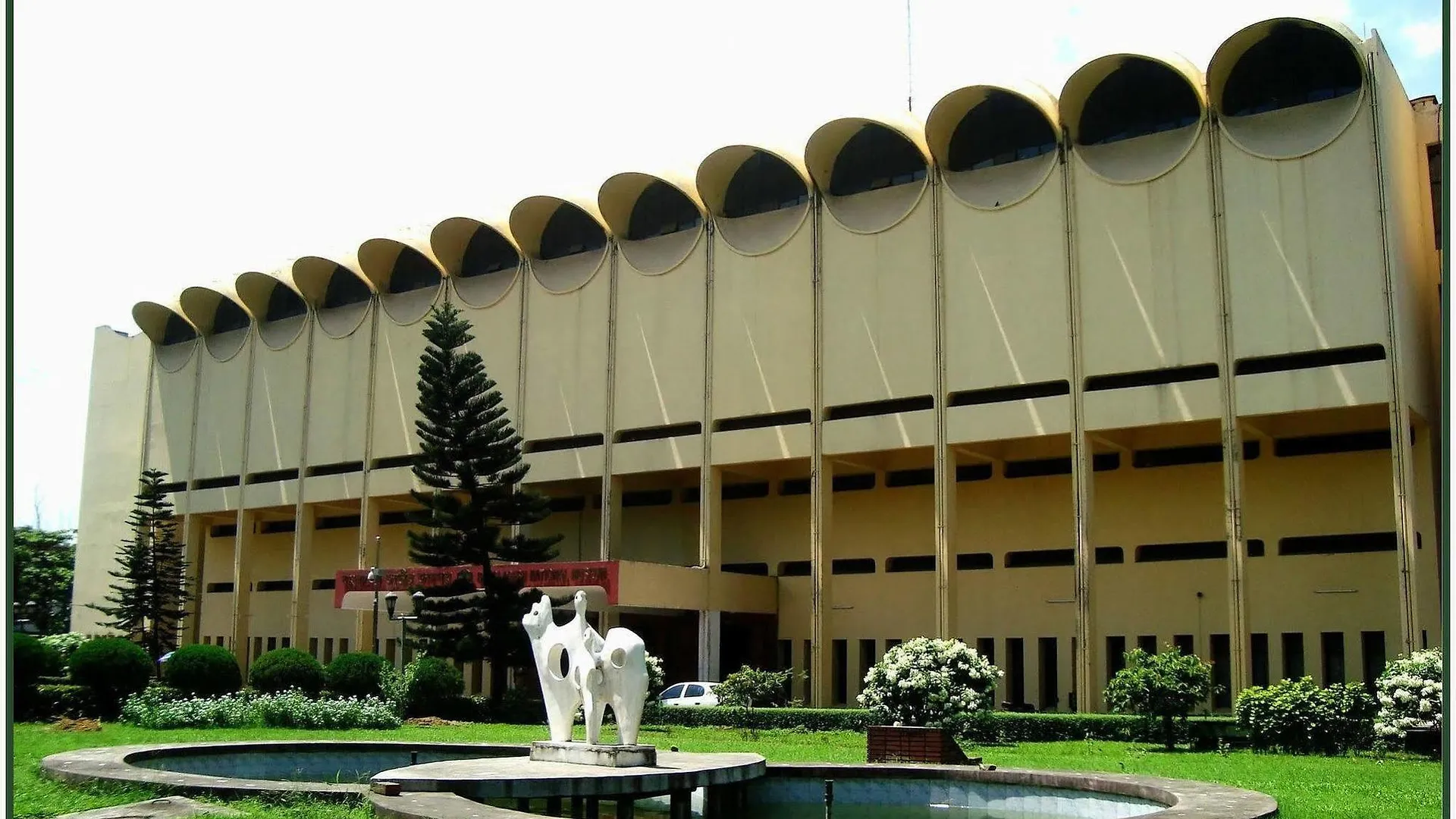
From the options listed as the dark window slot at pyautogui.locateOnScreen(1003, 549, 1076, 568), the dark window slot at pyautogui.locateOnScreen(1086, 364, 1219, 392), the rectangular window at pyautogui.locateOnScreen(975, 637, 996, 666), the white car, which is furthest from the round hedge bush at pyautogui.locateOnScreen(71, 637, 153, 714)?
the dark window slot at pyautogui.locateOnScreen(1086, 364, 1219, 392)

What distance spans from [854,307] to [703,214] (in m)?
4.72

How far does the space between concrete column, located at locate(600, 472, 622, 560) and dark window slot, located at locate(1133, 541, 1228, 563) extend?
11.7m

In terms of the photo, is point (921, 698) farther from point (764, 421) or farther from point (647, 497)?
point (647, 497)

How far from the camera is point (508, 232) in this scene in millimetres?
33281

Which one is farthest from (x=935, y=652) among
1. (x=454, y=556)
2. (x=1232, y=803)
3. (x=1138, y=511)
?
(x=454, y=556)

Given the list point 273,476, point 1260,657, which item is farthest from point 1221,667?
point 273,476

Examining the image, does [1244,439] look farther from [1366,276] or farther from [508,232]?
[508,232]

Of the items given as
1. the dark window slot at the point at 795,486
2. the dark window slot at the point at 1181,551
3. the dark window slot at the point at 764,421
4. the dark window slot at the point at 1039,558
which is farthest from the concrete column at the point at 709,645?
the dark window slot at the point at 1181,551

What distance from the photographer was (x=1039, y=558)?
93.1 feet

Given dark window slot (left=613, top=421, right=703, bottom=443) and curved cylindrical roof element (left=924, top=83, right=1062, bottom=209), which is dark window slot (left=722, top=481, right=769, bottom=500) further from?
curved cylindrical roof element (left=924, top=83, right=1062, bottom=209)

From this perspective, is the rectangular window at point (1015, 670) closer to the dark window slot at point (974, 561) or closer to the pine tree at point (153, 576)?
the dark window slot at point (974, 561)

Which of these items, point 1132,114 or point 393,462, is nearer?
point 1132,114

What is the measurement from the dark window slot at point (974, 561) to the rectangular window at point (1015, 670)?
68.6 inches

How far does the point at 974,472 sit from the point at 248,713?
16165 millimetres
